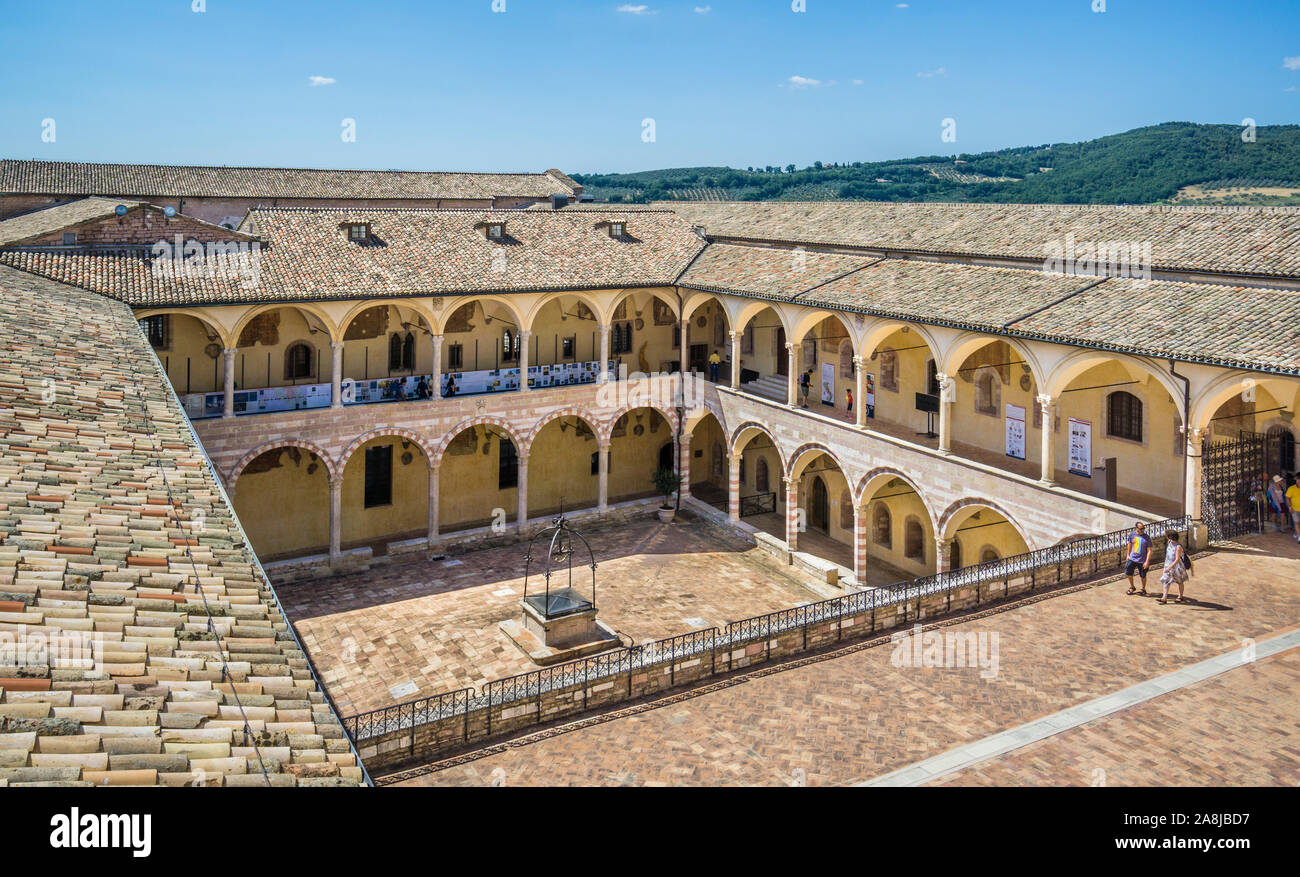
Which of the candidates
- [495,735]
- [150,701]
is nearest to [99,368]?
[495,735]

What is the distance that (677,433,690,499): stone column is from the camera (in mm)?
32281

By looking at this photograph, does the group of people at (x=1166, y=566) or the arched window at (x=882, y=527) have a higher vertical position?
the group of people at (x=1166, y=566)

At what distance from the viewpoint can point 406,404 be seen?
1080 inches

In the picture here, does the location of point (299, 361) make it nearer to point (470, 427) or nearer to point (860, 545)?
point (470, 427)

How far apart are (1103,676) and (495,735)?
766 centimetres

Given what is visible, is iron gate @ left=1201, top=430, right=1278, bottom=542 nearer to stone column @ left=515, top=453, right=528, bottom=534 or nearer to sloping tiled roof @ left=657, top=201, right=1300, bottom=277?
sloping tiled roof @ left=657, top=201, right=1300, bottom=277

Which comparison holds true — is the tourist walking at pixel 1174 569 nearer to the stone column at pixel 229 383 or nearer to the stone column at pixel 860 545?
the stone column at pixel 860 545

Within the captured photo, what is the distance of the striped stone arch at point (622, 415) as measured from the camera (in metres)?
31.0

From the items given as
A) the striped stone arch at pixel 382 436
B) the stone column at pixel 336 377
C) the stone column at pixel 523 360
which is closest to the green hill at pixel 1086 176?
the stone column at pixel 523 360

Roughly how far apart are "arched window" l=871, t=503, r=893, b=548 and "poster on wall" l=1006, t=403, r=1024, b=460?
16.0ft

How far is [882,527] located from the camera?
28234mm

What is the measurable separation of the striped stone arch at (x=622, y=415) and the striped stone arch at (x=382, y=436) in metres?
5.76

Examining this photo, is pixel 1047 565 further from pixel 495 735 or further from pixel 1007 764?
pixel 495 735

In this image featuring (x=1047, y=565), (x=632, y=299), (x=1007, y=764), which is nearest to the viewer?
(x=1007, y=764)
